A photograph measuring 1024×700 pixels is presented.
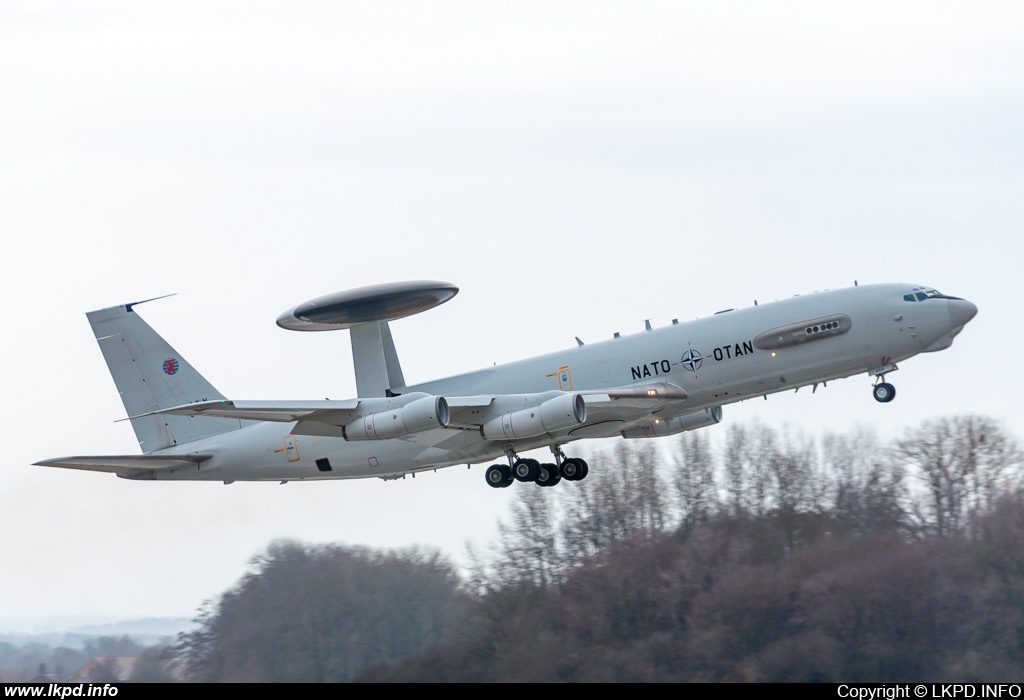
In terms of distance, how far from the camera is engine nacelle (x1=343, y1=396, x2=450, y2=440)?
35.6 metres

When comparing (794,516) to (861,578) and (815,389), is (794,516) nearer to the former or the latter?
(861,578)

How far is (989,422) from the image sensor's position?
49906 millimetres

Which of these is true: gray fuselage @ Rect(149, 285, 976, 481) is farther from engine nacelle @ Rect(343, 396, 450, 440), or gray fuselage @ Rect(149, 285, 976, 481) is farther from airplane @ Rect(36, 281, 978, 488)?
engine nacelle @ Rect(343, 396, 450, 440)

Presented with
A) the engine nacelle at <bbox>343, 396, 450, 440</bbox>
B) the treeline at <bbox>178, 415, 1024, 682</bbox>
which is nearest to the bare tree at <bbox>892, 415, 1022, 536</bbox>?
the treeline at <bbox>178, 415, 1024, 682</bbox>

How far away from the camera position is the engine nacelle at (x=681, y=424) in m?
40.5

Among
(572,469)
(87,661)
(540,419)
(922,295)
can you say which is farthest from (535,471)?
(87,661)

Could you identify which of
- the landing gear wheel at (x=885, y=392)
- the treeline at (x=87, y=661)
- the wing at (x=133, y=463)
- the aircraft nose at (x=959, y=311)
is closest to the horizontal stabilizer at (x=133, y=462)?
the wing at (x=133, y=463)

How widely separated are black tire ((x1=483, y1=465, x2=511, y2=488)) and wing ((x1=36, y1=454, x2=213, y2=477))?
839 cm

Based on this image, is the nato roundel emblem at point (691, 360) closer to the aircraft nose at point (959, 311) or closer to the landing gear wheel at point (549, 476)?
the landing gear wheel at point (549, 476)

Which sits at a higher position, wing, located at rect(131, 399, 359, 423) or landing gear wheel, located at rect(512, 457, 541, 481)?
wing, located at rect(131, 399, 359, 423)

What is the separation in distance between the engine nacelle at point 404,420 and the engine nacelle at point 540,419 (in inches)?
62.3

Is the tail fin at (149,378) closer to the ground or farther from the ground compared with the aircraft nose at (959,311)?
farther from the ground
